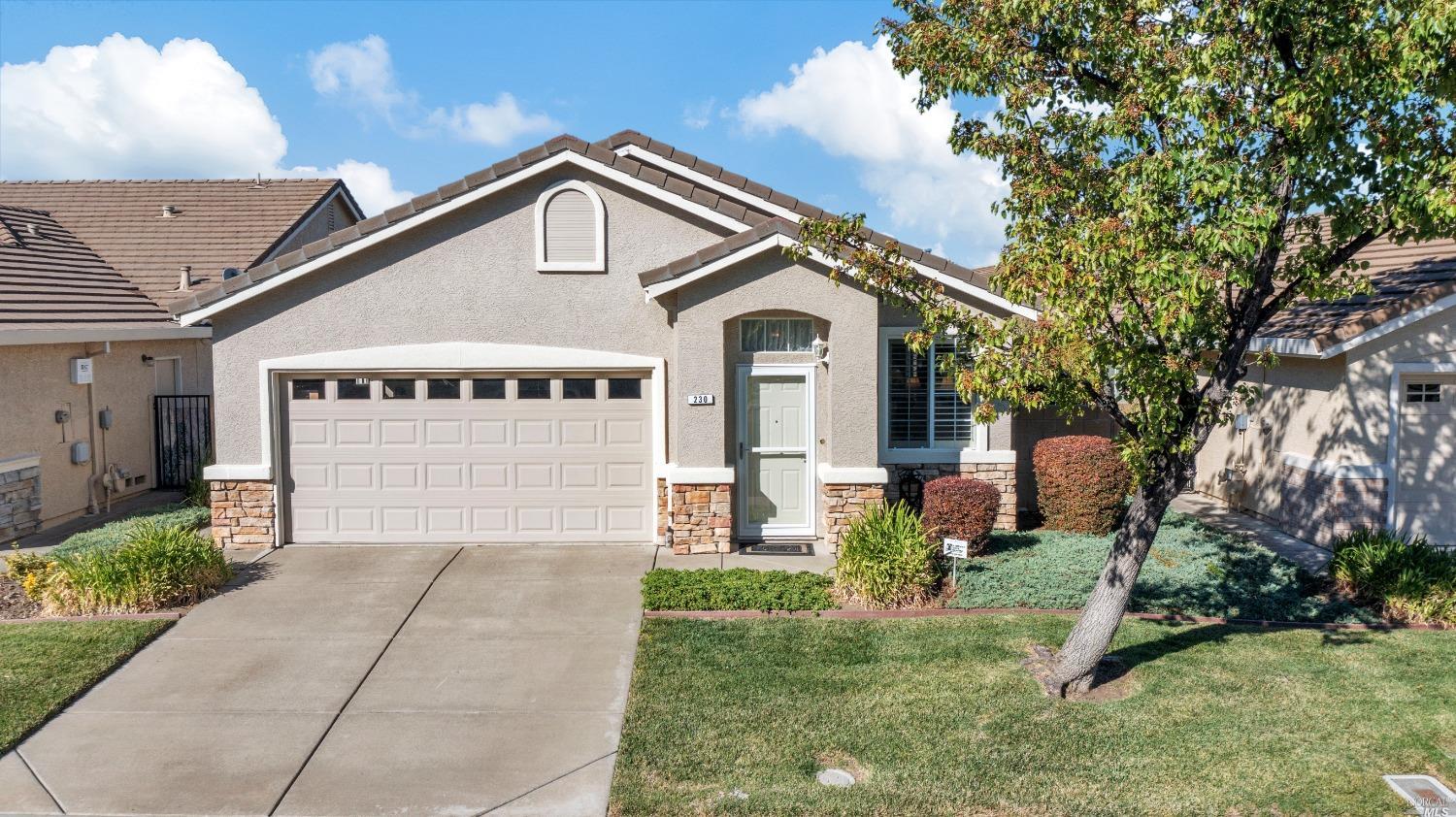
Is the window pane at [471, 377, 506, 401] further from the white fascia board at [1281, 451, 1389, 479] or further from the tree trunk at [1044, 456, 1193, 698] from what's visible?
the white fascia board at [1281, 451, 1389, 479]

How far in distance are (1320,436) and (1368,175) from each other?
19.7 feet

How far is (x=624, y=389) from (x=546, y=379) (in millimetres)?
930

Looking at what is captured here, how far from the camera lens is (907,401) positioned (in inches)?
495

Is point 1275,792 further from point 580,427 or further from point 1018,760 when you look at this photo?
point 580,427

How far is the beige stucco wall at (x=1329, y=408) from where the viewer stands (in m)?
11.3

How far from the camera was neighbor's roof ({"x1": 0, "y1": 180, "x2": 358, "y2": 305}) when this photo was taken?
58.4ft

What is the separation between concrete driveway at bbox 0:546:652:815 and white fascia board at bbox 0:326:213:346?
4570 millimetres

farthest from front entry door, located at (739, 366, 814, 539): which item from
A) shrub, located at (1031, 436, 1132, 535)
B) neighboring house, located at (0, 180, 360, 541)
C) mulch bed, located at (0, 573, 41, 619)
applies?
neighboring house, located at (0, 180, 360, 541)

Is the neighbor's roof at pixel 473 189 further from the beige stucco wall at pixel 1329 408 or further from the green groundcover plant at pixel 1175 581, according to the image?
the beige stucco wall at pixel 1329 408

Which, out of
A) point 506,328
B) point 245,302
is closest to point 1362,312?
point 506,328

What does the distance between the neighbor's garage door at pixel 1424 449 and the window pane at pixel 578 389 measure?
9.26 metres

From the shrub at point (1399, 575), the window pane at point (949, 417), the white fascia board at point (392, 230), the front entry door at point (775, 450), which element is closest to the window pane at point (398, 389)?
the white fascia board at point (392, 230)

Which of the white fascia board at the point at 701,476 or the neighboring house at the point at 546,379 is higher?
the neighboring house at the point at 546,379

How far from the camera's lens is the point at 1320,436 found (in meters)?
12.0
